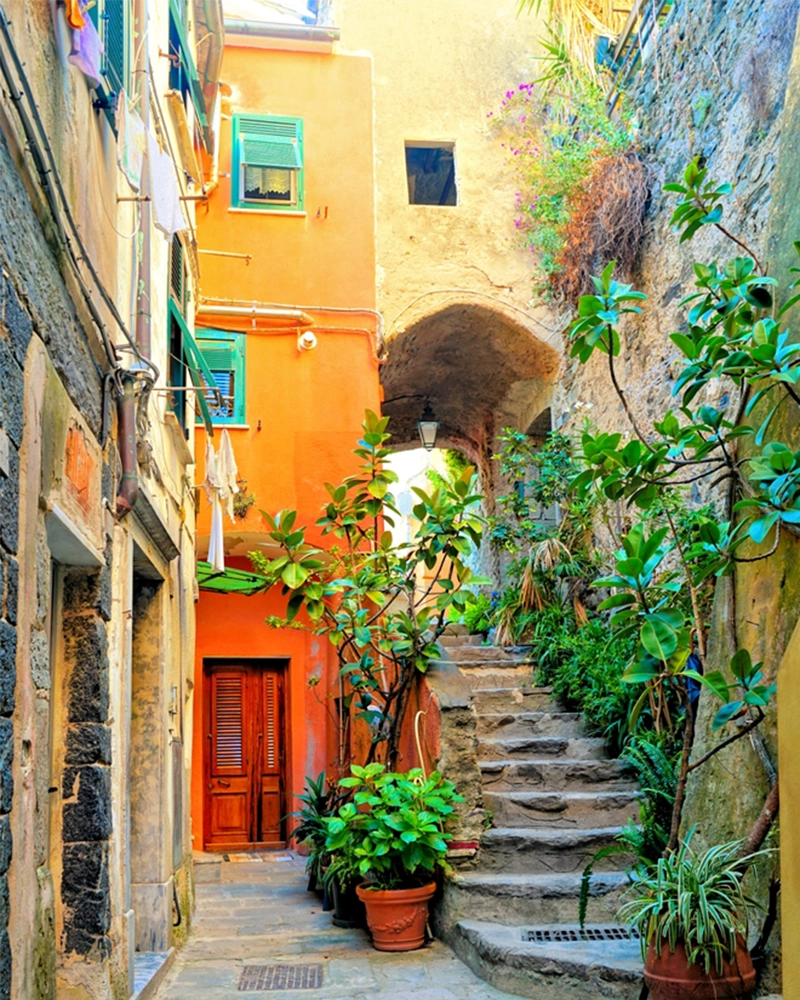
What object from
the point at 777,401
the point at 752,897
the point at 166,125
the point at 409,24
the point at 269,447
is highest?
the point at 409,24

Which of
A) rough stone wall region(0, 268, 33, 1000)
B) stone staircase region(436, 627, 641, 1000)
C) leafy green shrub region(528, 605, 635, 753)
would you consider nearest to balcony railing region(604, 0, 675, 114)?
leafy green shrub region(528, 605, 635, 753)

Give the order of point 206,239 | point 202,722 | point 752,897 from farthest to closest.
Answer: point 202,722
point 206,239
point 752,897

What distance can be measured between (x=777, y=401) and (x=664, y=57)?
554cm

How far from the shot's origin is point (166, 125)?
6969mm

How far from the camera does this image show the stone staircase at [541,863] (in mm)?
4918

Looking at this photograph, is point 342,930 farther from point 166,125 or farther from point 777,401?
point 166,125

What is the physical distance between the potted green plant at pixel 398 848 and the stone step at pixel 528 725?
1512 mm

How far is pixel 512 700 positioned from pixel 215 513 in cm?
286

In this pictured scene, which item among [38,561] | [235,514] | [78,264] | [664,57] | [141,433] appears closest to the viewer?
[38,561]

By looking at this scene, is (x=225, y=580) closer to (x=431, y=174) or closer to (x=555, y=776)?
(x=555, y=776)

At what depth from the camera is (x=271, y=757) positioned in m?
12.2

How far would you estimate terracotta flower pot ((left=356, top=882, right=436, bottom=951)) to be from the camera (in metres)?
6.02

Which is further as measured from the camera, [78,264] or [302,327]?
[302,327]

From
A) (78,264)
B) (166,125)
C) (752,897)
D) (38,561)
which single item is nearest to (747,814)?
(752,897)
